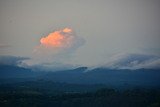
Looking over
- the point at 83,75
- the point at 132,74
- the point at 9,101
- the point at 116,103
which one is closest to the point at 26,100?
the point at 9,101

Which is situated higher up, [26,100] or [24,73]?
[24,73]

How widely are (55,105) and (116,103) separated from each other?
6.56 meters

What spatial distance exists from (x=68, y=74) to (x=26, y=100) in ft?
147

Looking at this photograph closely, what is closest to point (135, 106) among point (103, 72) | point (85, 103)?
point (85, 103)

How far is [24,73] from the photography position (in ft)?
280

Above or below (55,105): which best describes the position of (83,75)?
above

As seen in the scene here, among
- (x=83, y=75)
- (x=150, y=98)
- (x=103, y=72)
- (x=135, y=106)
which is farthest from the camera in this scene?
(x=103, y=72)

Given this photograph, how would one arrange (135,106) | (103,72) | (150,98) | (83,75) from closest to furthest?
1. (135,106)
2. (150,98)
3. (83,75)
4. (103,72)

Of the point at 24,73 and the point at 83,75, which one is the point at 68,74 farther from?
the point at 24,73

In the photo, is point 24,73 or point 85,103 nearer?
point 85,103

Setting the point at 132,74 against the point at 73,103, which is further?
the point at 132,74

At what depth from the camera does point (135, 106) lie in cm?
2967

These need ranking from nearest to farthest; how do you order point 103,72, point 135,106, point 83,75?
point 135,106 → point 83,75 → point 103,72

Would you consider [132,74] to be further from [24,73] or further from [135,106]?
[135,106]
